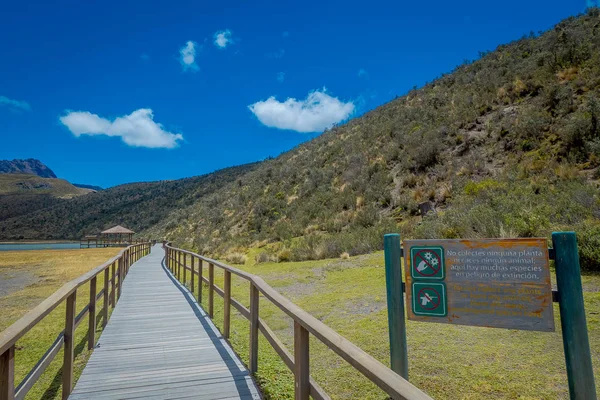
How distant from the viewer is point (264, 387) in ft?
12.0

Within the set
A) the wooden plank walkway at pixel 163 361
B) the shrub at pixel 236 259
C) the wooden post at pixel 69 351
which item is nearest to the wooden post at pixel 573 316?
the wooden plank walkway at pixel 163 361

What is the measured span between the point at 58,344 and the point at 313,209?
17.0 m

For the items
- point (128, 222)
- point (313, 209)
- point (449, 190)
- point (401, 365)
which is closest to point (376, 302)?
point (401, 365)

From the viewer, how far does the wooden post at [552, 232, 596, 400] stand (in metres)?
2.53

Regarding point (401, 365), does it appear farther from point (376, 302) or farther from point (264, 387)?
point (376, 302)

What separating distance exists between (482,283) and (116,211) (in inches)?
3226

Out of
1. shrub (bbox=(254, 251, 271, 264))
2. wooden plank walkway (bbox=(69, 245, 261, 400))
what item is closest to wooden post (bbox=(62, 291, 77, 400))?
wooden plank walkway (bbox=(69, 245, 261, 400))

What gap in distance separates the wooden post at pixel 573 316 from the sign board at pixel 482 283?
11cm

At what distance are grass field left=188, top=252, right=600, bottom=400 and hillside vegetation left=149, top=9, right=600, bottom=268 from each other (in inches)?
119

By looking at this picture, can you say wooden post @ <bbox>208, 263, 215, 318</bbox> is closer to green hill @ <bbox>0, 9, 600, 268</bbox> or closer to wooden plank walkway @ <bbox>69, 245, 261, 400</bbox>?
wooden plank walkway @ <bbox>69, 245, 261, 400</bbox>

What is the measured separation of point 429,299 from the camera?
3039 millimetres

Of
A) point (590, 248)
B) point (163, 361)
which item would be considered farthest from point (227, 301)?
point (590, 248)

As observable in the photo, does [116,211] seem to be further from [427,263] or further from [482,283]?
[482,283]

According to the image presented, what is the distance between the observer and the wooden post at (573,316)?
8.29 ft
